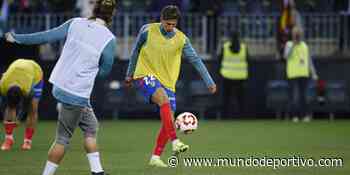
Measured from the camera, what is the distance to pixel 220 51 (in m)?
29.2

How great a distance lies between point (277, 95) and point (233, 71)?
4.86 ft

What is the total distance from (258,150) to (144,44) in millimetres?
3653

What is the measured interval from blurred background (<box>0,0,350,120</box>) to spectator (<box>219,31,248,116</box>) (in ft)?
0.18

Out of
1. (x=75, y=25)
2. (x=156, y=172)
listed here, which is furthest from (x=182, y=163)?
(x=75, y=25)

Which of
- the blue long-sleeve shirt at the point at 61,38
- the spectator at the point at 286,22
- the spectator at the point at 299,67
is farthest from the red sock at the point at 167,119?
the spectator at the point at 286,22

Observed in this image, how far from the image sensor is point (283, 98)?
2923 centimetres

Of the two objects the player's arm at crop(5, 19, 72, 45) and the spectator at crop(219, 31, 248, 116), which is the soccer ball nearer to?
the player's arm at crop(5, 19, 72, 45)

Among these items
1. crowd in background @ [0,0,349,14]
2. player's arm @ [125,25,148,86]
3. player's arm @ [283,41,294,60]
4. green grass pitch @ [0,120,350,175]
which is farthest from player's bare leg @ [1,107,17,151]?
player's arm @ [283,41,294,60]

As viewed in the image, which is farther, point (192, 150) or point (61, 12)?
point (61, 12)

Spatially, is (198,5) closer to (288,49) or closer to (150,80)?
(288,49)

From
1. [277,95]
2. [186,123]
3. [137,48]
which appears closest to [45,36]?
[186,123]

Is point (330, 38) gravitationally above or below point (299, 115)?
above

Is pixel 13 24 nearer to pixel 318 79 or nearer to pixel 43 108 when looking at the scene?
pixel 43 108

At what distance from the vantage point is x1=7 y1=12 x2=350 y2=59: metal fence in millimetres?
28953
